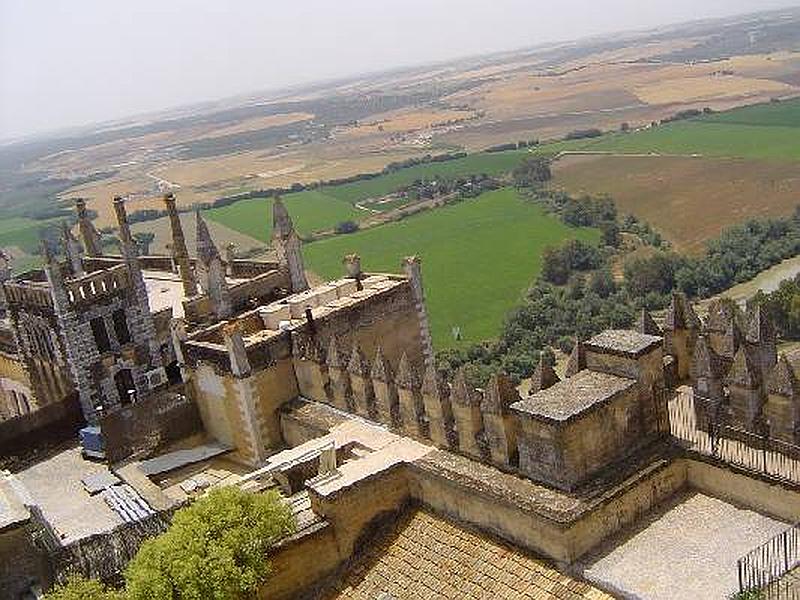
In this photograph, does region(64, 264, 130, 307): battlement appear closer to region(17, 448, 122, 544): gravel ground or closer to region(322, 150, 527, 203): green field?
A: region(17, 448, 122, 544): gravel ground

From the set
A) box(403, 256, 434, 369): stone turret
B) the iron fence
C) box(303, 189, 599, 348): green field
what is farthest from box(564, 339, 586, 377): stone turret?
box(303, 189, 599, 348): green field

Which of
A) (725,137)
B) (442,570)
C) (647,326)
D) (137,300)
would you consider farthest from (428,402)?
(725,137)

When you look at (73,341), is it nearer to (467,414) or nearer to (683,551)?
(467,414)

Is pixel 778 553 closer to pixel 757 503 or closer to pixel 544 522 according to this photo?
pixel 757 503

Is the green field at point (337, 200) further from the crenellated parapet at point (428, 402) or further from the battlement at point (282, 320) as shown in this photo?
the crenellated parapet at point (428, 402)

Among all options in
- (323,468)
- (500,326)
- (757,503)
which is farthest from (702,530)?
(500,326)

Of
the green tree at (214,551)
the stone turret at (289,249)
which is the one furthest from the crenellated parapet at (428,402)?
the stone turret at (289,249)
